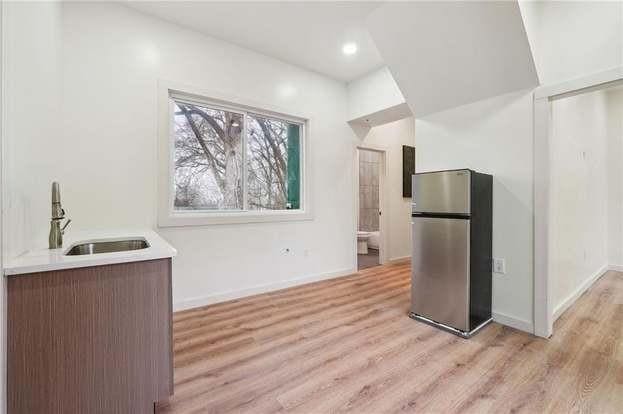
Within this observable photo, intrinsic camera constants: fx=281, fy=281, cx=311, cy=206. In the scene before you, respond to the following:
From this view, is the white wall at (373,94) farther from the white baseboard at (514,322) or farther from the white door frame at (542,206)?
the white baseboard at (514,322)

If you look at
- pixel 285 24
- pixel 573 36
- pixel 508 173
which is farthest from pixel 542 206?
pixel 285 24

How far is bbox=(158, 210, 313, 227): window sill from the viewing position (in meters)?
2.76

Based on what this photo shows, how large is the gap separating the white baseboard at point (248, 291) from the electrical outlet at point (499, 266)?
2.04 m

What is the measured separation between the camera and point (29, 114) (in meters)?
1.45

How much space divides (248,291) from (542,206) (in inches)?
114

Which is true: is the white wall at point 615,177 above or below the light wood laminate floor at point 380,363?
above

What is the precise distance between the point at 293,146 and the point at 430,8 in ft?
7.10

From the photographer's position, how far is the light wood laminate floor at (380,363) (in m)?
1.51

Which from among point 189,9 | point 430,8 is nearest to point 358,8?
point 430,8

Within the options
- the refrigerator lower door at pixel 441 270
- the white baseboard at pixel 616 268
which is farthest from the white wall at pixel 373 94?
the white baseboard at pixel 616 268

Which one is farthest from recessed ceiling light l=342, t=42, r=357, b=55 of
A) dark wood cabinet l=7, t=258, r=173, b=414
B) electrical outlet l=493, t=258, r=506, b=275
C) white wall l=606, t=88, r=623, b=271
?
white wall l=606, t=88, r=623, b=271

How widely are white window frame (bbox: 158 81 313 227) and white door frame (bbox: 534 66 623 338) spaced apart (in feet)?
7.84

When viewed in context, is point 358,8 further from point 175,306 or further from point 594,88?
point 175,306

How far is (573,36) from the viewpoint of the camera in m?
2.12
